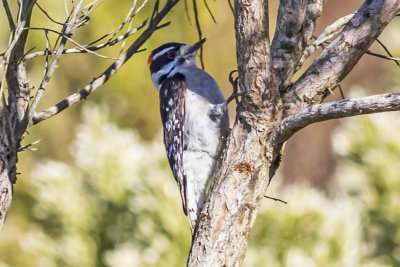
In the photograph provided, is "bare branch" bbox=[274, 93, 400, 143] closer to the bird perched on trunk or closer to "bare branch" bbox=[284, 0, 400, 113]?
"bare branch" bbox=[284, 0, 400, 113]

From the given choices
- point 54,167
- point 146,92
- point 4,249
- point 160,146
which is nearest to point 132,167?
point 160,146

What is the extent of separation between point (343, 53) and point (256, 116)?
0.39m

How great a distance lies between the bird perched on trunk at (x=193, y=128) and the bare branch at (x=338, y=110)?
4.03ft

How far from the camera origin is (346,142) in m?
5.39

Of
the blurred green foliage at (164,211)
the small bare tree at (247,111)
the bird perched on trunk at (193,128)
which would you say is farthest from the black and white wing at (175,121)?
the small bare tree at (247,111)

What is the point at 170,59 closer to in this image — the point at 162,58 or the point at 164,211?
the point at 162,58

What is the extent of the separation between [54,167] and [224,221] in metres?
3.63

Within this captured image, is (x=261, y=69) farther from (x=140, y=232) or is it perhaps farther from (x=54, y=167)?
(x=54, y=167)

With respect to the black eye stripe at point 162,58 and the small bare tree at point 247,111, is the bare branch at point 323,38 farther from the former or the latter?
the black eye stripe at point 162,58

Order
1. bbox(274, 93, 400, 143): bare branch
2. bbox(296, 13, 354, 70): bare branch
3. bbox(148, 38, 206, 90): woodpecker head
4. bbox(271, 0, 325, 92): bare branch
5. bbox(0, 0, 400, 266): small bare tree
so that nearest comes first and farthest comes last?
1. bbox(274, 93, 400, 143): bare branch
2. bbox(0, 0, 400, 266): small bare tree
3. bbox(271, 0, 325, 92): bare branch
4. bbox(296, 13, 354, 70): bare branch
5. bbox(148, 38, 206, 90): woodpecker head

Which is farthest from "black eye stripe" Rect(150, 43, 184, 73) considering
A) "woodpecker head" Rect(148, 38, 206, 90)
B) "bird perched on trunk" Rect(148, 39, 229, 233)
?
"bird perched on trunk" Rect(148, 39, 229, 233)

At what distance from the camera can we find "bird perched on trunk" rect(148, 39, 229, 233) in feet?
11.5

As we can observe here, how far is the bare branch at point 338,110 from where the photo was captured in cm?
188

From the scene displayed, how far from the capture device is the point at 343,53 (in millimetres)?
2246
